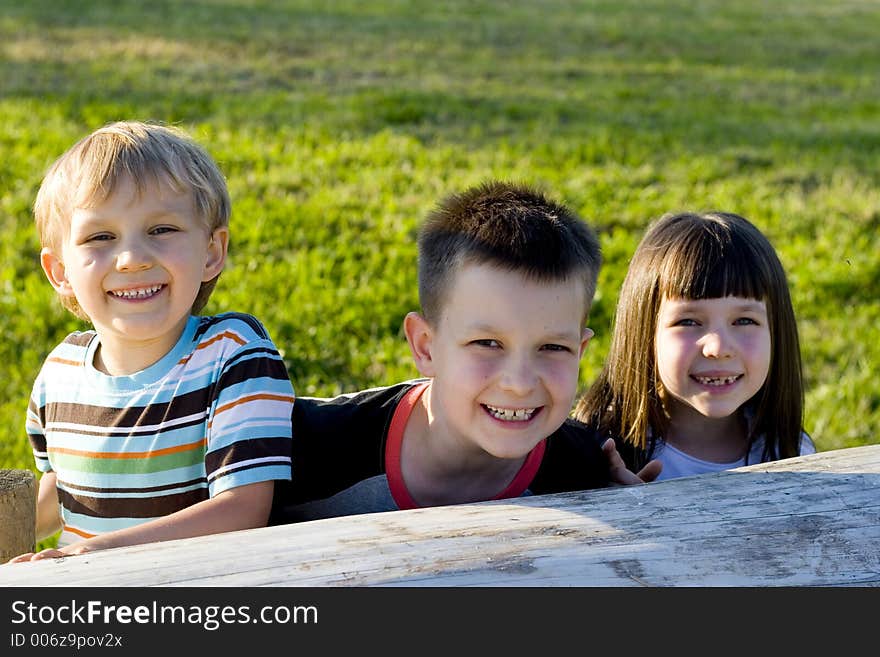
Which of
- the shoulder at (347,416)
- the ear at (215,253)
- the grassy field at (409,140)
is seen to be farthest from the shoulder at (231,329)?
the grassy field at (409,140)

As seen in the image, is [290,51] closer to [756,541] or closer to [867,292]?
[867,292]

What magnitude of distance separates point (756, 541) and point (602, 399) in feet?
4.62

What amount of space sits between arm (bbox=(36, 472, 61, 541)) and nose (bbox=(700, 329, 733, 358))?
1.79 metres

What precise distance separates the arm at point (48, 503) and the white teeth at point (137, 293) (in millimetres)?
553

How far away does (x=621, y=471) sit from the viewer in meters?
3.00

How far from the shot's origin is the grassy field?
18.6ft

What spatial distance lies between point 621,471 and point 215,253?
119cm

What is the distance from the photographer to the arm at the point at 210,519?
249 cm

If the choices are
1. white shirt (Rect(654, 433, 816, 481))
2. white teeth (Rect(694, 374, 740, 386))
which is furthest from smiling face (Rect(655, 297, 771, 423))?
white shirt (Rect(654, 433, 816, 481))

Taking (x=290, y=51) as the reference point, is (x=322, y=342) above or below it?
below

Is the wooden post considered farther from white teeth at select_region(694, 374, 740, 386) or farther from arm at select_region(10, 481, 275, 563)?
white teeth at select_region(694, 374, 740, 386)
